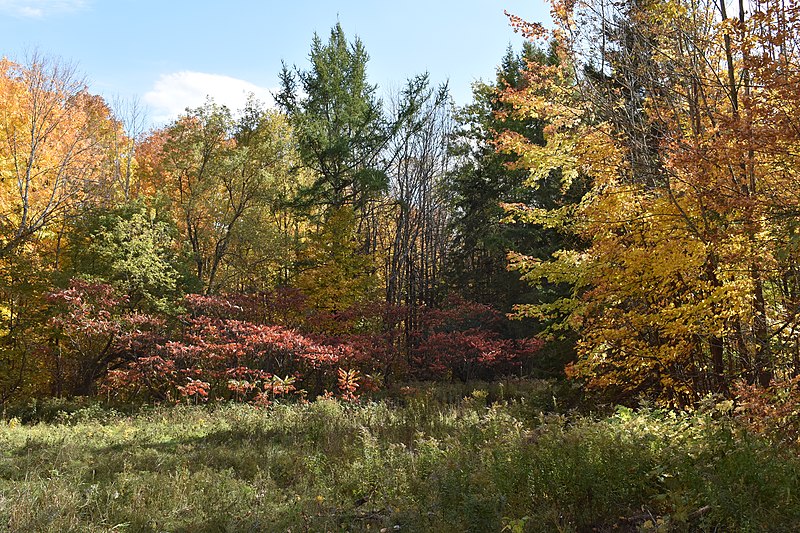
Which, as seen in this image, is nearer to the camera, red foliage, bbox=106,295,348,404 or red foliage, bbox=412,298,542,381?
red foliage, bbox=106,295,348,404

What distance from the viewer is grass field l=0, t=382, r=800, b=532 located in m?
3.71

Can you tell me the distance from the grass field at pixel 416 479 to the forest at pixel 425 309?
4 centimetres

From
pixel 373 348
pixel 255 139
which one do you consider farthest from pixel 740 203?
pixel 255 139

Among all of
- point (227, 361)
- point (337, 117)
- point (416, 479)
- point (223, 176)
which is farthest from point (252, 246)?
point (416, 479)

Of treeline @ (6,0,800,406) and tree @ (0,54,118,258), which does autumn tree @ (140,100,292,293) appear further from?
tree @ (0,54,118,258)

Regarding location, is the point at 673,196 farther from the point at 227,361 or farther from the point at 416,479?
the point at 227,361

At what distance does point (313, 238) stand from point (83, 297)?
6735mm

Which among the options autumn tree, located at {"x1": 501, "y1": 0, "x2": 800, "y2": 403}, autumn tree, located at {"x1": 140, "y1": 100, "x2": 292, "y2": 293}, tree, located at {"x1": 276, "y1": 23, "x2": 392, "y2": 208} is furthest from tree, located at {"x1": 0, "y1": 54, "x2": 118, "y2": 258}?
autumn tree, located at {"x1": 501, "y1": 0, "x2": 800, "y2": 403}

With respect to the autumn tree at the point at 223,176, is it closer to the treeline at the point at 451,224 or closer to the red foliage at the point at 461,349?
the treeline at the point at 451,224

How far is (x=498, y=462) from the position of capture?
189 inches

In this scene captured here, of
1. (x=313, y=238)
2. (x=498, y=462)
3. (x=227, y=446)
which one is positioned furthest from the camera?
(x=313, y=238)

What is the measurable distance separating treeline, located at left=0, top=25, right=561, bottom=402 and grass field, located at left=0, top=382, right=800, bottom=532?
139 inches

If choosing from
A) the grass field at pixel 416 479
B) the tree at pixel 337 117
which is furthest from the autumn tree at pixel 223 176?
the grass field at pixel 416 479

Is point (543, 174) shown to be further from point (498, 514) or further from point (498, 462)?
point (498, 514)
